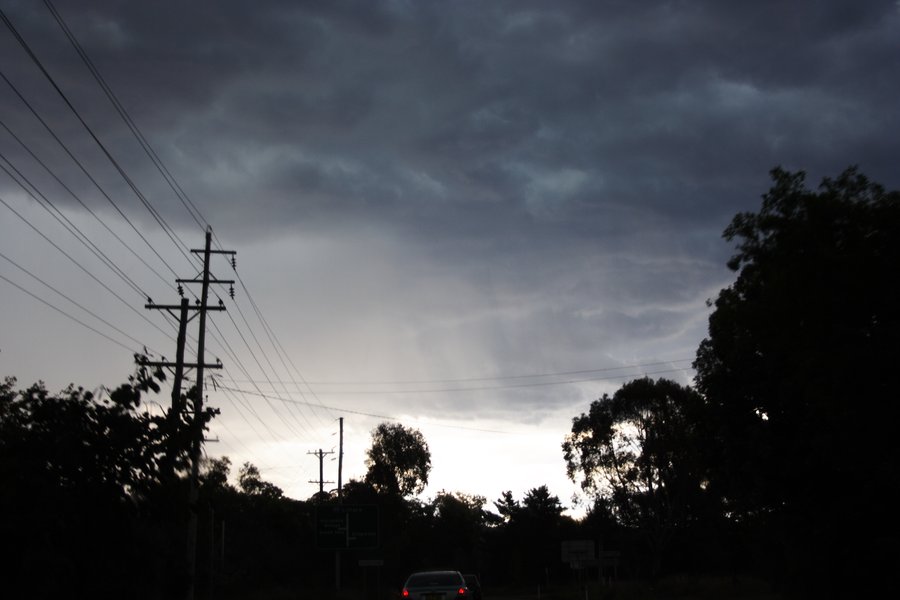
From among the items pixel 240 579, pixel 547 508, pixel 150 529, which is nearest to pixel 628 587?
pixel 240 579

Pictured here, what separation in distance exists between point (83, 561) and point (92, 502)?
2.31 feet

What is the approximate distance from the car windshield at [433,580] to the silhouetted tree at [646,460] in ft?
137

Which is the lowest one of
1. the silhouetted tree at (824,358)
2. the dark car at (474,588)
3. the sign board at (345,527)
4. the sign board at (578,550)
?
the dark car at (474,588)

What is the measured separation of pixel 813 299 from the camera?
22.5 m

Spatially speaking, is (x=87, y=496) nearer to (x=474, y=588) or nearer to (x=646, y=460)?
(x=474, y=588)

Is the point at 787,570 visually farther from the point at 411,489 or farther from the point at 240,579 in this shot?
the point at 411,489

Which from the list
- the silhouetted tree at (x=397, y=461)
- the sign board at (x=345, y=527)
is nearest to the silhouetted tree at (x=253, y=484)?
the silhouetted tree at (x=397, y=461)

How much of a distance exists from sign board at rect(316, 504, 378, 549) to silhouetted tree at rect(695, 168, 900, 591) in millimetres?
18631

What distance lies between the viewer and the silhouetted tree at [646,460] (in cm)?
6344

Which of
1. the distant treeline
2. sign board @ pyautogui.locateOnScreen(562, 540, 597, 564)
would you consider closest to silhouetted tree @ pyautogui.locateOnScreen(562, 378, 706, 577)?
the distant treeline

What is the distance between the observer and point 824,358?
2245 centimetres

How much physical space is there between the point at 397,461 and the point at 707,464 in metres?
67.8

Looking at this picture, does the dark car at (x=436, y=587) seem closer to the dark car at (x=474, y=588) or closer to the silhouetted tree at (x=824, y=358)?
the dark car at (x=474, y=588)

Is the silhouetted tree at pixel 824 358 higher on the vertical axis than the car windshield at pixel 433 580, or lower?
higher
